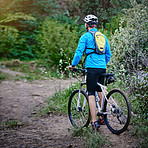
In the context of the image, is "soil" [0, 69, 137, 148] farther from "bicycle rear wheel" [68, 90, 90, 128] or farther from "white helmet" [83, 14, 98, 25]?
"white helmet" [83, 14, 98, 25]

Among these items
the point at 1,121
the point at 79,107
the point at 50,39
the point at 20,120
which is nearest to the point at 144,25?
the point at 79,107

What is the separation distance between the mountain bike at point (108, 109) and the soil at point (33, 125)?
19 cm

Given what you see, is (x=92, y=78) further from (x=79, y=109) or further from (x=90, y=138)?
(x=90, y=138)

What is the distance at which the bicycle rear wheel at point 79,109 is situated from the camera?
3873 mm

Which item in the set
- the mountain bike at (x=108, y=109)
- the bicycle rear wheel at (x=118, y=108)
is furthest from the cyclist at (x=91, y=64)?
the bicycle rear wheel at (x=118, y=108)

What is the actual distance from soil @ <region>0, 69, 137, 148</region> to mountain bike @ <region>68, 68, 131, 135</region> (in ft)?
0.62

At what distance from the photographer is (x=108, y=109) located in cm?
359

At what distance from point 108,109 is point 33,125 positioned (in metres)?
1.98

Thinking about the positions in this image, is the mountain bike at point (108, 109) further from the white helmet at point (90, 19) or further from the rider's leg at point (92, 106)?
the white helmet at point (90, 19)

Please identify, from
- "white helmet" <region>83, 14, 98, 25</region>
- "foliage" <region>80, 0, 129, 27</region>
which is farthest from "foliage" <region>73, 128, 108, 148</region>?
"foliage" <region>80, 0, 129, 27</region>

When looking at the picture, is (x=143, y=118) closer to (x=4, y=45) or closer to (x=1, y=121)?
(x=1, y=121)

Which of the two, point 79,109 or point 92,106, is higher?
point 92,106

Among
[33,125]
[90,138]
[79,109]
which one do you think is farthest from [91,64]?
[33,125]

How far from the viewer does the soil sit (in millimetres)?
3314
